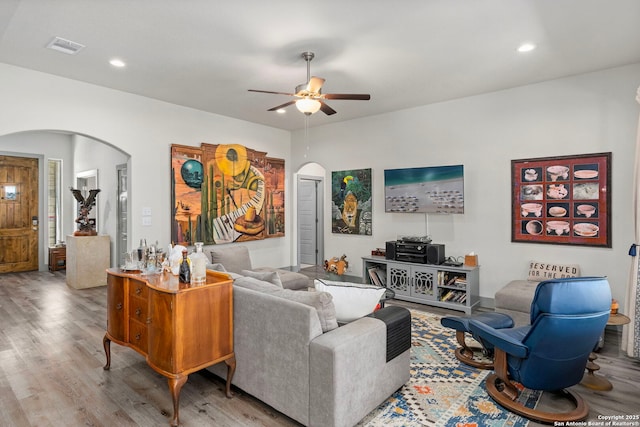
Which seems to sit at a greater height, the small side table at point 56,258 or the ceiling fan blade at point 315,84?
the ceiling fan blade at point 315,84

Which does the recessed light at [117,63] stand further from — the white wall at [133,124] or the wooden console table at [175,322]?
the wooden console table at [175,322]

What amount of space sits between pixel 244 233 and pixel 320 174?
309 cm

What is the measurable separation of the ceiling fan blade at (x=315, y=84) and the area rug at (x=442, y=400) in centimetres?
269

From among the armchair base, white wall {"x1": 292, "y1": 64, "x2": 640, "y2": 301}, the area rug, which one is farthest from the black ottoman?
white wall {"x1": 292, "y1": 64, "x2": 640, "y2": 301}

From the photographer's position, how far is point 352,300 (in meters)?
2.47

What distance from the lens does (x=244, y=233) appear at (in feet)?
20.7

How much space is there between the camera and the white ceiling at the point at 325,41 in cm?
274

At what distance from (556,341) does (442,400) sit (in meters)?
0.88

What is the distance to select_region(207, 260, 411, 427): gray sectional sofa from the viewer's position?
6.73 feet

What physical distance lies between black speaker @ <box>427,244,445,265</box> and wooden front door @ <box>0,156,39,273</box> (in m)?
7.99

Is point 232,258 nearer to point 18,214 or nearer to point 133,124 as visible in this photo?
point 133,124

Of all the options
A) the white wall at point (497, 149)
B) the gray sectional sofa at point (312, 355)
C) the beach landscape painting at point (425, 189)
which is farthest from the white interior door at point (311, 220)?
the gray sectional sofa at point (312, 355)

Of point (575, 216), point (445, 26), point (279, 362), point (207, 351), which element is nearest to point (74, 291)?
point (207, 351)

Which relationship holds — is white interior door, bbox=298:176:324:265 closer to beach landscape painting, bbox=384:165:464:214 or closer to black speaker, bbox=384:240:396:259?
beach landscape painting, bbox=384:165:464:214
